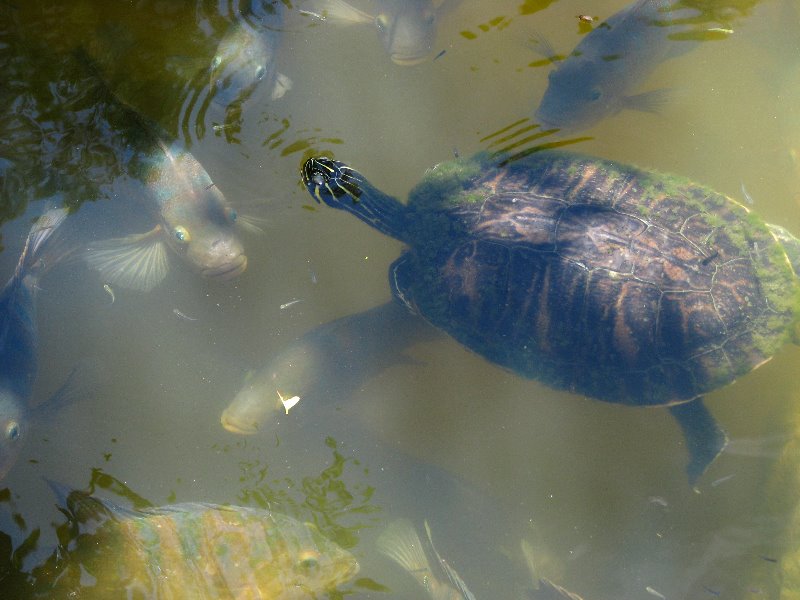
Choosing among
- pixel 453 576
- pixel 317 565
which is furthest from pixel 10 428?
pixel 453 576

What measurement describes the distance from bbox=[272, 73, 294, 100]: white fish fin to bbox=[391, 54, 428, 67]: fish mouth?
98 cm

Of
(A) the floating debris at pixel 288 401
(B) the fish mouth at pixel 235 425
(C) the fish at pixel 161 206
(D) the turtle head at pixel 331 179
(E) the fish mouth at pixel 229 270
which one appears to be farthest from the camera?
(C) the fish at pixel 161 206

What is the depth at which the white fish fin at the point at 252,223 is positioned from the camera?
5227 mm

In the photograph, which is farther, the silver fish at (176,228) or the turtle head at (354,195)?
the silver fish at (176,228)

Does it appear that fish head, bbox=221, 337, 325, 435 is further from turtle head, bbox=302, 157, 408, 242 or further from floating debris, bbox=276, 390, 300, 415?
turtle head, bbox=302, 157, 408, 242

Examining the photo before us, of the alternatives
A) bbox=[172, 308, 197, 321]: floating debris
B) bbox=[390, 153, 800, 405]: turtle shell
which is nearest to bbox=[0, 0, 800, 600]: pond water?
bbox=[172, 308, 197, 321]: floating debris

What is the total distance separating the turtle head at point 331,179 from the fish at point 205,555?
2.42m

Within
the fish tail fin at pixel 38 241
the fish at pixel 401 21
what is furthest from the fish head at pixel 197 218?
the fish at pixel 401 21

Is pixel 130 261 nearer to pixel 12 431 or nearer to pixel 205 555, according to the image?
pixel 12 431

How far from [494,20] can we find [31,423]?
516cm

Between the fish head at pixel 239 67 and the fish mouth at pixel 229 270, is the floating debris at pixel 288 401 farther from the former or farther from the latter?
the fish head at pixel 239 67

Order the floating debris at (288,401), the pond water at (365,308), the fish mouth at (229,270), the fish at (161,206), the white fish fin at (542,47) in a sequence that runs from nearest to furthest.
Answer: the pond water at (365,308), the floating debris at (288,401), the fish mouth at (229,270), the fish at (161,206), the white fish fin at (542,47)

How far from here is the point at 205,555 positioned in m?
3.83

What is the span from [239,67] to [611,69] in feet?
10.2
